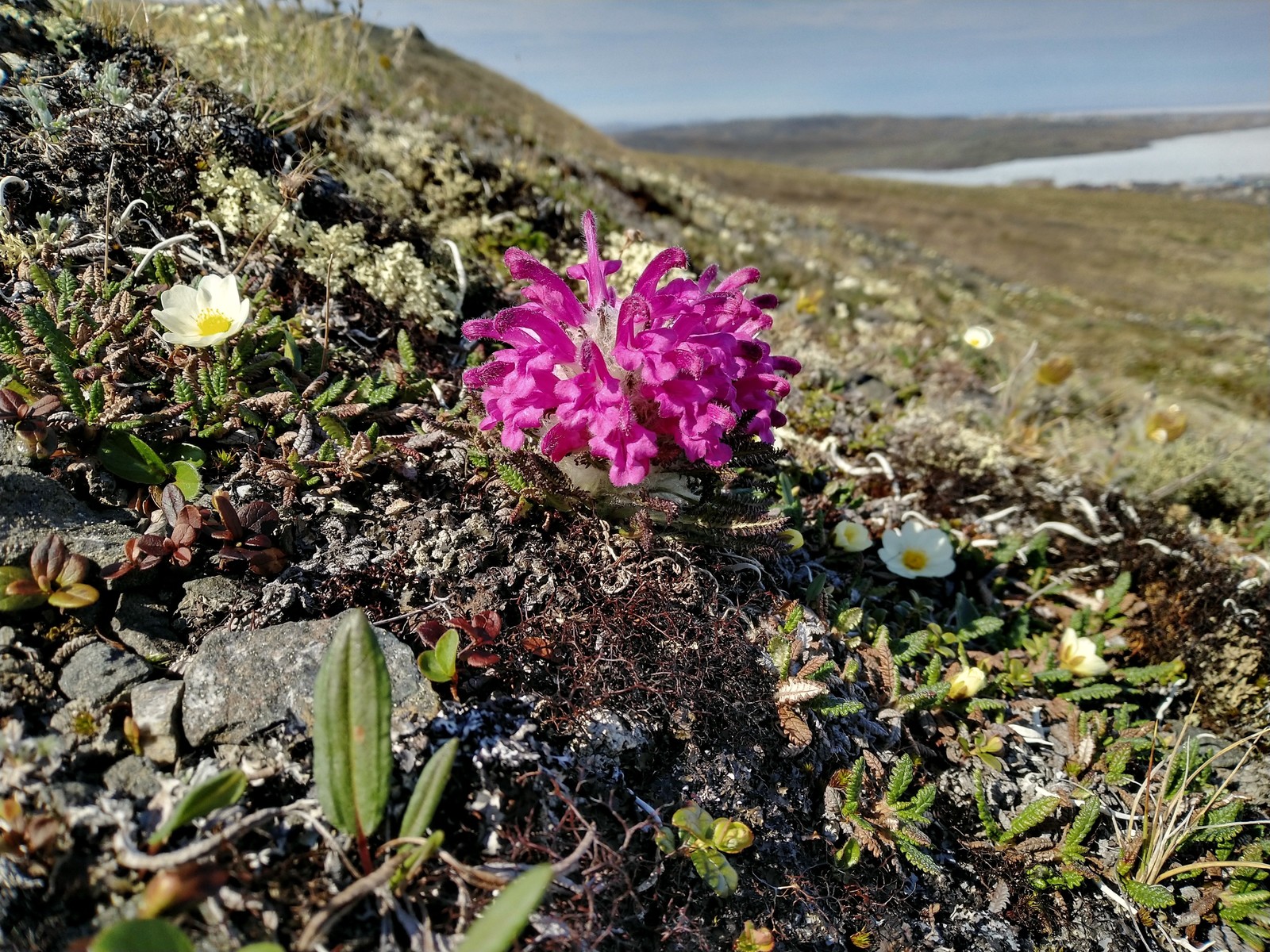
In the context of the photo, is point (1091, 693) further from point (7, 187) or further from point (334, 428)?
point (7, 187)

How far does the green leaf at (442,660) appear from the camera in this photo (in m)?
1.99

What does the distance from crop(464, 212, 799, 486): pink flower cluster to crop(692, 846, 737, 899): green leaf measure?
1.10 meters

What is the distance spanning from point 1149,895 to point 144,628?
11.3 feet

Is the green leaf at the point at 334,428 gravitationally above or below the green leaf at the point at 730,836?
above

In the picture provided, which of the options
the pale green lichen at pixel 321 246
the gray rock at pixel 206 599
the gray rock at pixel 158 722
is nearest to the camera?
the gray rock at pixel 158 722

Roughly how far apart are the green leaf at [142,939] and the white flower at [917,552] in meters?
3.15

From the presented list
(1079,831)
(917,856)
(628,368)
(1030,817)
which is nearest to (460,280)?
(628,368)

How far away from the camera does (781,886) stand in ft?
7.11

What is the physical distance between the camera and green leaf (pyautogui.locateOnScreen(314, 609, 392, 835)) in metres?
1.67

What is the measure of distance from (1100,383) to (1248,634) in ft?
23.2

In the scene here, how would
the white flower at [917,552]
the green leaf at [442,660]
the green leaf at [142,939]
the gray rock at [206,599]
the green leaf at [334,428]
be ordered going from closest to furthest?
the green leaf at [142,939] < the green leaf at [442,660] < the gray rock at [206,599] < the green leaf at [334,428] < the white flower at [917,552]

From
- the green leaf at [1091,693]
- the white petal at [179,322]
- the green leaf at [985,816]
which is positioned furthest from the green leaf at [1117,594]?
the white petal at [179,322]

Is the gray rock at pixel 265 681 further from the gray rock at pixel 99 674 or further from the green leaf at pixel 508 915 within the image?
the green leaf at pixel 508 915

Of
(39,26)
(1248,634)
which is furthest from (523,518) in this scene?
(39,26)
